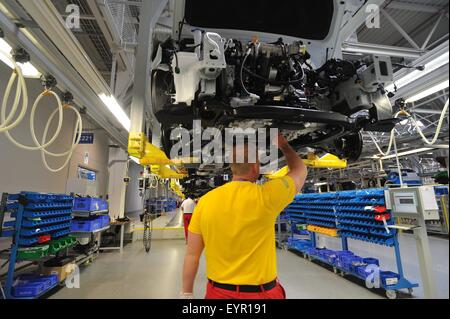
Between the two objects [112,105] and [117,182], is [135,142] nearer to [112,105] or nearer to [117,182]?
[112,105]

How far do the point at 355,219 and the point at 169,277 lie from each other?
325cm

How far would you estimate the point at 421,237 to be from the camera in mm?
1294

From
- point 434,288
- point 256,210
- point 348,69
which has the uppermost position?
point 348,69

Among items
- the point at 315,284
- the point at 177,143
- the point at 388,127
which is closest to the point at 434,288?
the point at 388,127

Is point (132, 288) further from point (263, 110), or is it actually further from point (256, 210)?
point (263, 110)

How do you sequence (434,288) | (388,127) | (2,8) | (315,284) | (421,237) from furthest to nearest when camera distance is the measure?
(315,284)
(2,8)
(388,127)
(421,237)
(434,288)

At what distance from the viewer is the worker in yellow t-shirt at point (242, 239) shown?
1.18m

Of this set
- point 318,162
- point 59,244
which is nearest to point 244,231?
point 318,162

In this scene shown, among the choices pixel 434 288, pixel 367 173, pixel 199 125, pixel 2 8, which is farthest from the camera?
pixel 367 173

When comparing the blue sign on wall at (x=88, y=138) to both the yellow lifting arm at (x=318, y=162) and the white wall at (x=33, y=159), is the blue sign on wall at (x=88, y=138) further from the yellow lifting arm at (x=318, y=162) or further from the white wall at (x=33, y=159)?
the yellow lifting arm at (x=318, y=162)

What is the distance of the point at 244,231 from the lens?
3.91ft

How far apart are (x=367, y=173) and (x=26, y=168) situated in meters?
8.63

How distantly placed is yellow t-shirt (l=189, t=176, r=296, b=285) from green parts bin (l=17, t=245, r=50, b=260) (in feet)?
9.78

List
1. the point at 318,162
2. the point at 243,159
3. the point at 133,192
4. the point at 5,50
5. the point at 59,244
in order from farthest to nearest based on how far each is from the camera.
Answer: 1. the point at 133,192
2. the point at 59,244
3. the point at 318,162
4. the point at 5,50
5. the point at 243,159
